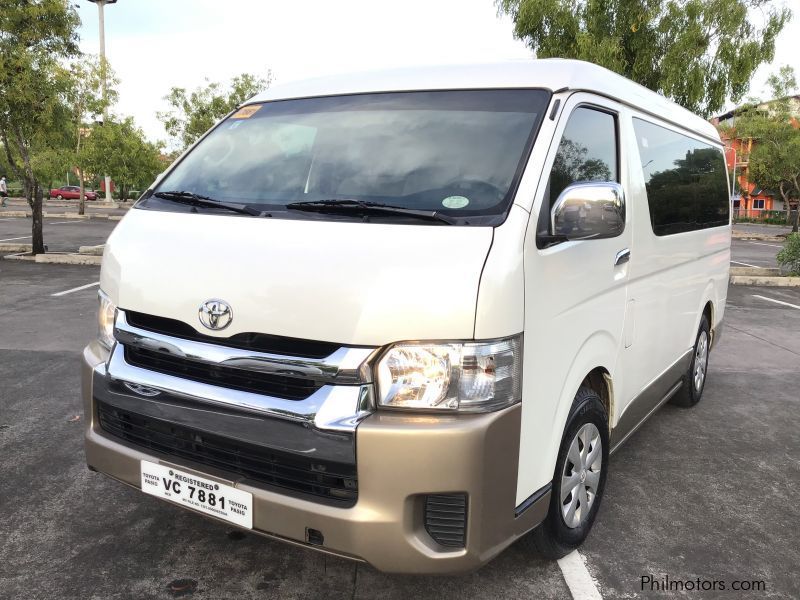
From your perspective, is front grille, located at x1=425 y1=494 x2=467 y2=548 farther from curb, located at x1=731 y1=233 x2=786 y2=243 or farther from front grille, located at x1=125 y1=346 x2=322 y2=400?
curb, located at x1=731 y1=233 x2=786 y2=243

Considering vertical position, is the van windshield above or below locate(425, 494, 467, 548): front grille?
above

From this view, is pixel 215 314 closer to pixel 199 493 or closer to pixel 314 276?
pixel 314 276

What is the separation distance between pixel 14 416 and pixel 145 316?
9.00 ft

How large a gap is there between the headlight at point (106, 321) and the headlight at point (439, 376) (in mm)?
1237

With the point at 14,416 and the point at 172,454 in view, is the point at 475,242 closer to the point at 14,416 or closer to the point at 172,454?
the point at 172,454

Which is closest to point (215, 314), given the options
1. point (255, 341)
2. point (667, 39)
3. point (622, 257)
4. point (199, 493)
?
point (255, 341)

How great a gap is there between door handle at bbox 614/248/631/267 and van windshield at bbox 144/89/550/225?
2.53 ft

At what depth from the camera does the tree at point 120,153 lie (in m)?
23.6

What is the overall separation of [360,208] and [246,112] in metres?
1.32

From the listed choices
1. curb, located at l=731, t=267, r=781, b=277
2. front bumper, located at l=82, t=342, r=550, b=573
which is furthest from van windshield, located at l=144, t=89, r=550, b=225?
curb, located at l=731, t=267, r=781, b=277

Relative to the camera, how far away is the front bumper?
6.77ft

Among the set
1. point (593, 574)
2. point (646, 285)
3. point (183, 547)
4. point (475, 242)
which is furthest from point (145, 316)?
point (646, 285)

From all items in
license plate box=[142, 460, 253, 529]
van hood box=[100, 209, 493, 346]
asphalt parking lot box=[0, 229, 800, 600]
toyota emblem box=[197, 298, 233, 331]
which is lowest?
asphalt parking lot box=[0, 229, 800, 600]

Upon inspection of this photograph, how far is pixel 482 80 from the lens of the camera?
9.46 feet
